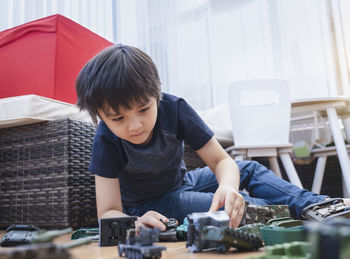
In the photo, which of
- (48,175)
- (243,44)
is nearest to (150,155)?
(48,175)

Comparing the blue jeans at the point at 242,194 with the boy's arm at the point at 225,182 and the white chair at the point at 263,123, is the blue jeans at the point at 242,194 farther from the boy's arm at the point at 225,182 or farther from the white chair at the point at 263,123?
the white chair at the point at 263,123

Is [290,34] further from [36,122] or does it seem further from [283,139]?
[36,122]

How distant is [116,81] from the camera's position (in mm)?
780

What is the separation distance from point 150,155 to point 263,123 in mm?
804

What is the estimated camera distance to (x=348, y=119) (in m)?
1.85

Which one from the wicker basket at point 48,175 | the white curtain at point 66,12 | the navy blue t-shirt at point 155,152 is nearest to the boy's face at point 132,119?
the navy blue t-shirt at point 155,152

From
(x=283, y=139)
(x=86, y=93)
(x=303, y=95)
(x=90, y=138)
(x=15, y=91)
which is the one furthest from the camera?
(x=303, y=95)

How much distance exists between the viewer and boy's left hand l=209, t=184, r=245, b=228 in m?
0.70

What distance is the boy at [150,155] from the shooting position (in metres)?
0.79

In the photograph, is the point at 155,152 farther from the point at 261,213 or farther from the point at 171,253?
the point at 171,253

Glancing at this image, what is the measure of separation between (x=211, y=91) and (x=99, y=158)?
2.25 m

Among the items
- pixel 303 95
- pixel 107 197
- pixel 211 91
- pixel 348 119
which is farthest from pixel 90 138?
pixel 303 95

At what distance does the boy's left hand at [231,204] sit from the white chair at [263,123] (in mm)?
838

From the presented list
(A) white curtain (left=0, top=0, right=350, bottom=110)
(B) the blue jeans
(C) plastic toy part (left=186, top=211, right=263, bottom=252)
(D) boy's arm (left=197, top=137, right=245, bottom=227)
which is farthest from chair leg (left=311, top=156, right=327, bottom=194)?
(C) plastic toy part (left=186, top=211, right=263, bottom=252)
